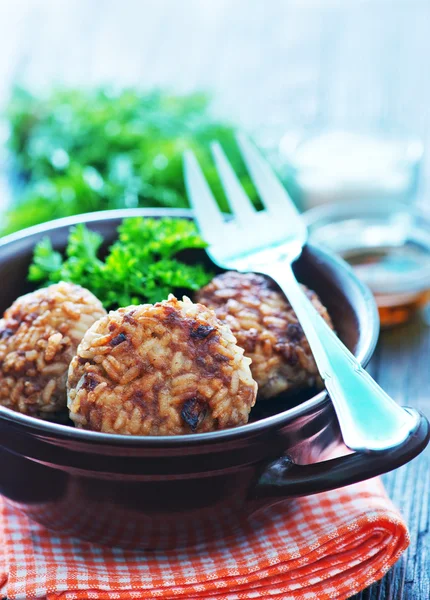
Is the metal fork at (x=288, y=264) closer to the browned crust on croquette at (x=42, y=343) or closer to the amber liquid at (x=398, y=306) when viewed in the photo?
the browned crust on croquette at (x=42, y=343)

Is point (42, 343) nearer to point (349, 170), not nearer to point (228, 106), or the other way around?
point (349, 170)

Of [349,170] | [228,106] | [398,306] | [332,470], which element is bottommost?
[398,306]

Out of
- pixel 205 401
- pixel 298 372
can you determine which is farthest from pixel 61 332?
pixel 298 372

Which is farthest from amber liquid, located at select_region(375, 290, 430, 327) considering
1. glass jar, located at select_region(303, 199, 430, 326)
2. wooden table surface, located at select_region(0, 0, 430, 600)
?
wooden table surface, located at select_region(0, 0, 430, 600)

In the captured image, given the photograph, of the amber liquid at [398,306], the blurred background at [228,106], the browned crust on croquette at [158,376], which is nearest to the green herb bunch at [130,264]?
the browned crust on croquette at [158,376]

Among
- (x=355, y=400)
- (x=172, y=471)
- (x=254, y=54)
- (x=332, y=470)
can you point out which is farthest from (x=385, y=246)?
(x=254, y=54)

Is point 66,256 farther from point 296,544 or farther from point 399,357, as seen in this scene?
point 399,357

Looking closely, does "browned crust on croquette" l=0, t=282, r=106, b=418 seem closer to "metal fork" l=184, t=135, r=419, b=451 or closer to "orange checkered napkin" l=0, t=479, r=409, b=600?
"orange checkered napkin" l=0, t=479, r=409, b=600
